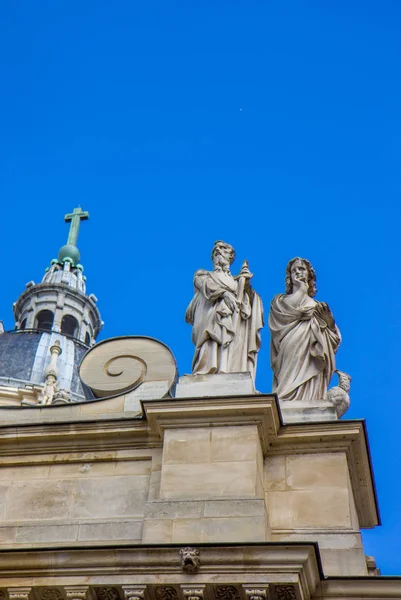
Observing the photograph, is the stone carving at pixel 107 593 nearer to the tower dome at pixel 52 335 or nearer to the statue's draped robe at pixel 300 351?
the statue's draped robe at pixel 300 351

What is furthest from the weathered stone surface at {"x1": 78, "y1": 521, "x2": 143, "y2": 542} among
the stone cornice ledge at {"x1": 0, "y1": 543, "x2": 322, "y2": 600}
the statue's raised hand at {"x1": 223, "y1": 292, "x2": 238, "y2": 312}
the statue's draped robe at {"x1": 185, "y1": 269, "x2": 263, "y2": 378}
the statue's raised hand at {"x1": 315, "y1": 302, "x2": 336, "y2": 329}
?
the statue's raised hand at {"x1": 315, "y1": 302, "x2": 336, "y2": 329}

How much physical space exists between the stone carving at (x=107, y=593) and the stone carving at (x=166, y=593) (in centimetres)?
45

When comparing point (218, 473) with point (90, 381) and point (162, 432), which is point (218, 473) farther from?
point (90, 381)

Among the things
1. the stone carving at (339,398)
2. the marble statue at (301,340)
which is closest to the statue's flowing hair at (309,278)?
the marble statue at (301,340)

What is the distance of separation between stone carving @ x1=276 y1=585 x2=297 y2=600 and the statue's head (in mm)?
5477

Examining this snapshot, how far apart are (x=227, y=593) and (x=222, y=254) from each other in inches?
221

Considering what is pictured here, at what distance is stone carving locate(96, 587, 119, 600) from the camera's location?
37.0 ft

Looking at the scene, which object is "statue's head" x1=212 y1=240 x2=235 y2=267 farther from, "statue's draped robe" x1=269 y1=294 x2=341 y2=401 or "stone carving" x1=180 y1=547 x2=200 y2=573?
"stone carving" x1=180 y1=547 x2=200 y2=573

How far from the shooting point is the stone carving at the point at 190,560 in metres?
11.2

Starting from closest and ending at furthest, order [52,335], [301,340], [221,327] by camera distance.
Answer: [221,327], [301,340], [52,335]

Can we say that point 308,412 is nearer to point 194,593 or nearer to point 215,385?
point 215,385

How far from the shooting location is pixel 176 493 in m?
12.5

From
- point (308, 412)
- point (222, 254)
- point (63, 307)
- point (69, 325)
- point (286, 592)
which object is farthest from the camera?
point (69, 325)

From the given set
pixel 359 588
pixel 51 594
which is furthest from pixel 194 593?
pixel 359 588
